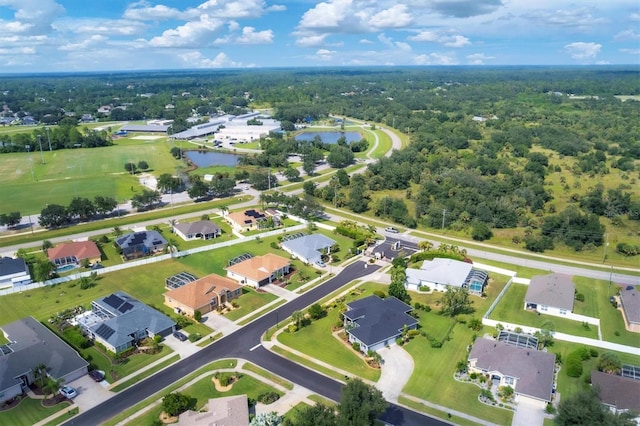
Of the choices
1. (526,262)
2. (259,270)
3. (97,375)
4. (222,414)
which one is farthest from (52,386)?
(526,262)

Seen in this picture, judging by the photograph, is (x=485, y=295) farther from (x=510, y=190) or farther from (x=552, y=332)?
(x=510, y=190)

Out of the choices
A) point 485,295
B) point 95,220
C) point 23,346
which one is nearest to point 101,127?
point 95,220

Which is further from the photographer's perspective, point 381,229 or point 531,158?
→ point 531,158

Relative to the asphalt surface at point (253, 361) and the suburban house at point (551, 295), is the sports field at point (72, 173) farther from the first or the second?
the suburban house at point (551, 295)

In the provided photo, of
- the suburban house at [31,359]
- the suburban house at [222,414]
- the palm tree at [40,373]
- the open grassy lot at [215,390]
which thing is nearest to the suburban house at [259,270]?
the open grassy lot at [215,390]

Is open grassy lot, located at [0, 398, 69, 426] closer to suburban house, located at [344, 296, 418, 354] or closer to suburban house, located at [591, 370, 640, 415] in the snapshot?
suburban house, located at [344, 296, 418, 354]

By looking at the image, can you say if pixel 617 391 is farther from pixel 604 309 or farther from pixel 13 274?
pixel 13 274
